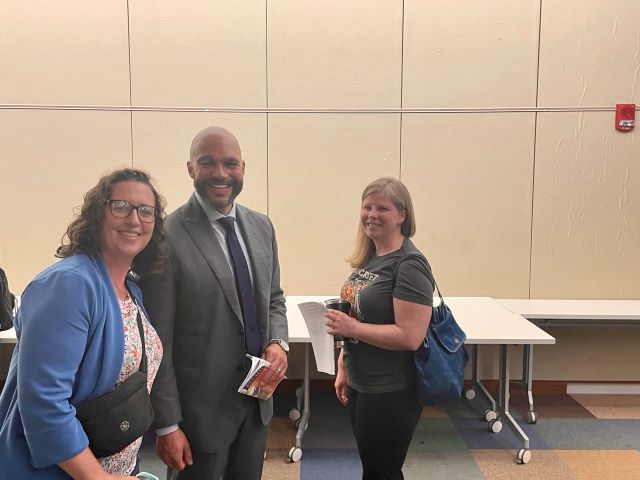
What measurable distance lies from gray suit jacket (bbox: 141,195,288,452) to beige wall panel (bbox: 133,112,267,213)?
2.14 m

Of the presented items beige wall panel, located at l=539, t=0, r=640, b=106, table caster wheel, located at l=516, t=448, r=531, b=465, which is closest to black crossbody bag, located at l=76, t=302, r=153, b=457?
table caster wheel, located at l=516, t=448, r=531, b=465

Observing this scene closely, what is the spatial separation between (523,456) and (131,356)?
2338mm

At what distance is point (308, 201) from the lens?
3.46 metres

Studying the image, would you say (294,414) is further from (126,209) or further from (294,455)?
(126,209)

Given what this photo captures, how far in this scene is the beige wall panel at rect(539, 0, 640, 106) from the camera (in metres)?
3.33

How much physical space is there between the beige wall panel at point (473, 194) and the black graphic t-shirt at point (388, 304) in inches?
79.2

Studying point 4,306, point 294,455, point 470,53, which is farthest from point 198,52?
point 294,455

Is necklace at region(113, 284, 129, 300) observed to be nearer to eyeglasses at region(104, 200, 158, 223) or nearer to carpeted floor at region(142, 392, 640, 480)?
eyeglasses at region(104, 200, 158, 223)

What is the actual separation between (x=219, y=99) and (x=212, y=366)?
256 cm

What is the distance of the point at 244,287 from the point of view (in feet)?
Answer: 4.39

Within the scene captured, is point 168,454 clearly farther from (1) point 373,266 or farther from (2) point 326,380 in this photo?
(2) point 326,380

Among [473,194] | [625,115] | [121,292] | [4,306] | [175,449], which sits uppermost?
[625,115]

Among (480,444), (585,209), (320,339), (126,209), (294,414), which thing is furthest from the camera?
(585,209)

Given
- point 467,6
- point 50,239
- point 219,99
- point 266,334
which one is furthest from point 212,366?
point 467,6
